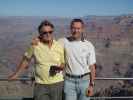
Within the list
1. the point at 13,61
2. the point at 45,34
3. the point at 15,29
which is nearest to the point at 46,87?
the point at 45,34

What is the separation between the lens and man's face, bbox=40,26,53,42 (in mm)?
3860

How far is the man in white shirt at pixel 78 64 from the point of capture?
158 inches

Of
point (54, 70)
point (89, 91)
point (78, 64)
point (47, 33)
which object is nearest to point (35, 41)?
point (47, 33)

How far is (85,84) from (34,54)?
0.66m

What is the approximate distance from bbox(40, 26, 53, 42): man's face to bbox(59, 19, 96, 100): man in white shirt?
0.20 meters

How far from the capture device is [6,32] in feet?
403

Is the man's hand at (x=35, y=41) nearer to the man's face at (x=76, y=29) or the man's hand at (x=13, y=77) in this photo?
the man's face at (x=76, y=29)

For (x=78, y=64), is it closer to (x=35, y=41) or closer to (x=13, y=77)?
(x=35, y=41)

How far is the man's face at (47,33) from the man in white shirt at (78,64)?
0.20 m

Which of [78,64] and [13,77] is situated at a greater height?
[78,64]

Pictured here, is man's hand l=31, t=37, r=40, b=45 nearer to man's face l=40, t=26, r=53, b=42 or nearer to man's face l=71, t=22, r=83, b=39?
man's face l=40, t=26, r=53, b=42

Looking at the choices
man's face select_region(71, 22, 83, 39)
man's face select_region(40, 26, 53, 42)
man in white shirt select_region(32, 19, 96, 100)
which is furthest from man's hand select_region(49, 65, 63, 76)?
man's face select_region(71, 22, 83, 39)

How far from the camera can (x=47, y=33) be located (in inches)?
152

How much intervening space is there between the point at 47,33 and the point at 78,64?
0.49m
